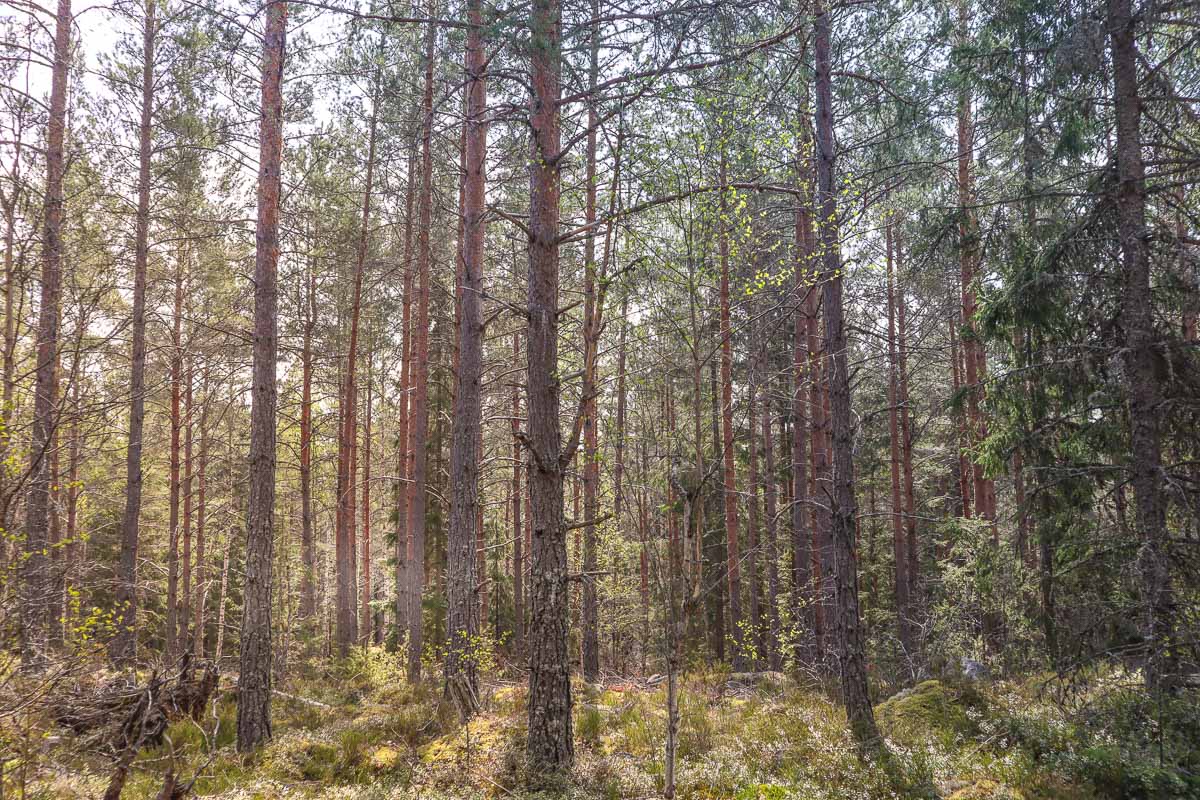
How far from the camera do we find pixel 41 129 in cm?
900

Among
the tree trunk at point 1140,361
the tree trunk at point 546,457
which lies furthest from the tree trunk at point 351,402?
the tree trunk at point 1140,361

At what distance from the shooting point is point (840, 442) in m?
7.16

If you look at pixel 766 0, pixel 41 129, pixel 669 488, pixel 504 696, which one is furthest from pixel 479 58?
pixel 504 696

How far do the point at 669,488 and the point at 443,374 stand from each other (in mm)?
9970

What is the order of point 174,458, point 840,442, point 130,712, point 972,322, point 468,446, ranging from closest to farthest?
1. point 130,712
2. point 840,442
3. point 468,446
4. point 972,322
5. point 174,458

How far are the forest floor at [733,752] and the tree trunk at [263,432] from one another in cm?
65

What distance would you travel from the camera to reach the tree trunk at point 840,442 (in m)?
6.85

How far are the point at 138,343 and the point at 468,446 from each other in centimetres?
716

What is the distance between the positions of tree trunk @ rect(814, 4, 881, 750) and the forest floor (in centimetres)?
48

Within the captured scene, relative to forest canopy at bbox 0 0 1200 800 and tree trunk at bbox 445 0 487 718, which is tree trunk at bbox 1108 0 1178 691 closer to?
forest canopy at bbox 0 0 1200 800

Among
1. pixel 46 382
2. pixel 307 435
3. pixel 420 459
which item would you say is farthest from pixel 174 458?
pixel 420 459

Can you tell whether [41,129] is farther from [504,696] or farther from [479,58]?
[504,696]

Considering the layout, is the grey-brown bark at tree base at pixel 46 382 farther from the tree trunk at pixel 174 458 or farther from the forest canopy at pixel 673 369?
the tree trunk at pixel 174 458

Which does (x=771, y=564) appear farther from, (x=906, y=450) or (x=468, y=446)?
(x=468, y=446)
